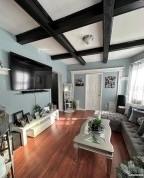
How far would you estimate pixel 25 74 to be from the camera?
2631 millimetres

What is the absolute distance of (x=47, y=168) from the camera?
1770 millimetres

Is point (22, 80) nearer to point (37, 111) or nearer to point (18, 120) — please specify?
point (18, 120)

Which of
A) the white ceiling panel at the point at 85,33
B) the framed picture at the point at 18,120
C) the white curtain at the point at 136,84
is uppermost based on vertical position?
the white ceiling panel at the point at 85,33

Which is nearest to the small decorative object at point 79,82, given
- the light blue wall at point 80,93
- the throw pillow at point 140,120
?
the light blue wall at point 80,93

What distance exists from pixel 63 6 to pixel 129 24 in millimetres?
1317

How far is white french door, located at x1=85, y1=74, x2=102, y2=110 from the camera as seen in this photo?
5227mm

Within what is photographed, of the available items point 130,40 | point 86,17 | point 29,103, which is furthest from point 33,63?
point 130,40

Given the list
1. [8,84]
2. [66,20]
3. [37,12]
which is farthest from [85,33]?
[8,84]

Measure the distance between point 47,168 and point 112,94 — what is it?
415cm

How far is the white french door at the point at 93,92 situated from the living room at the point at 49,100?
1.47m

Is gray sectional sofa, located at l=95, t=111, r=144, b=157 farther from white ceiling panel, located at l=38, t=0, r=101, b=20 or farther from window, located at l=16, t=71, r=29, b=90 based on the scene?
window, located at l=16, t=71, r=29, b=90

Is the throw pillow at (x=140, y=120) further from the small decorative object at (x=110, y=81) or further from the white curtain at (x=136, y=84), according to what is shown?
the small decorative object at (x=110, y=81)

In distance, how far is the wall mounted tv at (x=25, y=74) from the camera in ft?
7.64

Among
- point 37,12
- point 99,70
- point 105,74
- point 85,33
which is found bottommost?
point 105,74
